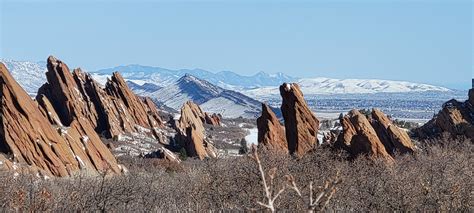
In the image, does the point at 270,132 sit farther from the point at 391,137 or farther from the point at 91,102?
the point at 91,102

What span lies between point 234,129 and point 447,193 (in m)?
115

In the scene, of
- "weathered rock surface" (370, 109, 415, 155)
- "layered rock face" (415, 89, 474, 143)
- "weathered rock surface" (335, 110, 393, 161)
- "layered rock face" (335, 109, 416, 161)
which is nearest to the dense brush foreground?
"weathered rock surface" (335, 110, 393, 161)

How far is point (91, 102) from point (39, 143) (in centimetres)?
3950

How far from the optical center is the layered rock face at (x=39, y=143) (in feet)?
207

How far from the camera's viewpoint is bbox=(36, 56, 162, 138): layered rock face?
98812mm

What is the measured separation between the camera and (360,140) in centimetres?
6016

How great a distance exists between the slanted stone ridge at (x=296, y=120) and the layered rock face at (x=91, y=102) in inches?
1352

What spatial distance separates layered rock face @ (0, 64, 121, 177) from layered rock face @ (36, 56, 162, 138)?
22120 millimetres

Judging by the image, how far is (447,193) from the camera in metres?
31.1

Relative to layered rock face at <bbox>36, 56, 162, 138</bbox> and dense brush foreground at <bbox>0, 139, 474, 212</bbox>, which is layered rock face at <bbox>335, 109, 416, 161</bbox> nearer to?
dense brush foreground at <bbox>0, 139, 474, 212</bbox>

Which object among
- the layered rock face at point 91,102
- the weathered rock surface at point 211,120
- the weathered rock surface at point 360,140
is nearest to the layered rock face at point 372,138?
the weathered rock surface at point 360,140

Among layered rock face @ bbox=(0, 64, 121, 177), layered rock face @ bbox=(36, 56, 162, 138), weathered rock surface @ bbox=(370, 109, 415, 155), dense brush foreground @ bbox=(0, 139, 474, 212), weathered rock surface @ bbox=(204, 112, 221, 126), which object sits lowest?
weathered rock surface @ bbox=(204, 112, 221, 126)

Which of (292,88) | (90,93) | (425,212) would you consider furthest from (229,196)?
(90,93)

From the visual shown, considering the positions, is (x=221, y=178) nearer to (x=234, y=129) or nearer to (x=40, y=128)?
(x=40, y=128)
